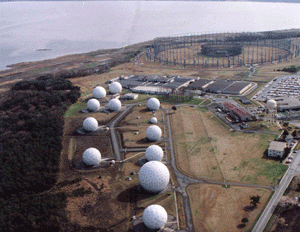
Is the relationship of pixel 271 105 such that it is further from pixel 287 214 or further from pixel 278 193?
pixel 287 214

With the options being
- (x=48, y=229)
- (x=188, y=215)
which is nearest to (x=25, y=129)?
(x=48, y=229)

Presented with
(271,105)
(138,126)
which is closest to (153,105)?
(138,126)

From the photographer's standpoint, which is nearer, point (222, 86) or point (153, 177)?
point (153, 177)

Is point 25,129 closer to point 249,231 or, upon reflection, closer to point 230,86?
point 249,231

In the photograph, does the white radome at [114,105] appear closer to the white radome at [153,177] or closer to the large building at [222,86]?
the large building at [222,86]

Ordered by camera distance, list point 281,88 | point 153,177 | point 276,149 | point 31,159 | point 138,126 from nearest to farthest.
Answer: point 153,177, point 276,149, point 31,159, point 138,126, point 281,88

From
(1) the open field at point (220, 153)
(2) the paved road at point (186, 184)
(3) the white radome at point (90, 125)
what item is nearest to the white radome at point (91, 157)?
(2) the paved road at point (186, 184)

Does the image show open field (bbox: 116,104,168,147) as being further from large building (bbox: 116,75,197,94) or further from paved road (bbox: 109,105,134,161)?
large building (bbox: 116,75,197,94)

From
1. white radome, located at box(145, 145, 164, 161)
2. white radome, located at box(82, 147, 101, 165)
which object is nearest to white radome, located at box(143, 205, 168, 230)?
white radome, located at box(145, 145, 164, 161)
